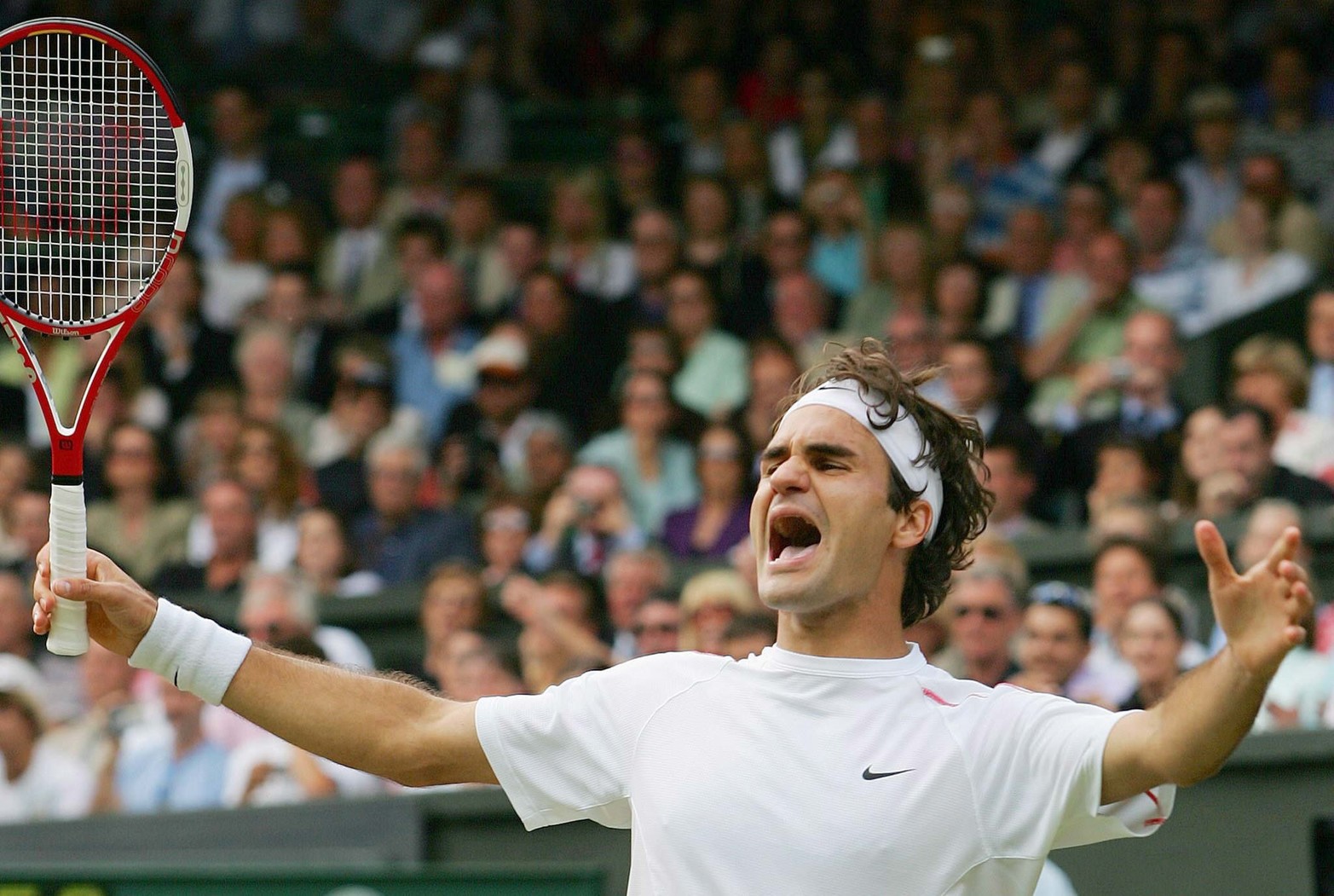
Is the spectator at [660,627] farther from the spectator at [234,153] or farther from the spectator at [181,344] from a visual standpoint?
the spectator at [234,153]

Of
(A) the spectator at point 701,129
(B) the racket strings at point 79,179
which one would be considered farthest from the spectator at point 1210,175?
(B) the racket strings at point 79,179

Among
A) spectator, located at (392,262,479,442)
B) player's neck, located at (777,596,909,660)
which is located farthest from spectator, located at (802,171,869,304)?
player's neck, located at (777,596,909,660)

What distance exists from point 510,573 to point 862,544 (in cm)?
533

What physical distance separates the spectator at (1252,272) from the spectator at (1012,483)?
5.23ft

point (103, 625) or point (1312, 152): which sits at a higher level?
point (1312, 152)

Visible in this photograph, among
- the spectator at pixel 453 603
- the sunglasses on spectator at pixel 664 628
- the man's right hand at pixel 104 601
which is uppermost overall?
the man's right hand at pixel 104 601

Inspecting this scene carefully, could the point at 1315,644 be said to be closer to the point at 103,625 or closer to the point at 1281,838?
the point at 1281,838

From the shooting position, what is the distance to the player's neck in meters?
3.74

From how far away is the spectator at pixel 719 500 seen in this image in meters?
9.07

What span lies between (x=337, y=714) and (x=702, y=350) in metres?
6.79

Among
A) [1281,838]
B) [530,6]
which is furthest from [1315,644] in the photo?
[530,6]

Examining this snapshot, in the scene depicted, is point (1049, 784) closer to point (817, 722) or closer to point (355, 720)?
point (817, 722)

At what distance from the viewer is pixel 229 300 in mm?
12055

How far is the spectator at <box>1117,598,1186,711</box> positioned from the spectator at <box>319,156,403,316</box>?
6.08 meters
